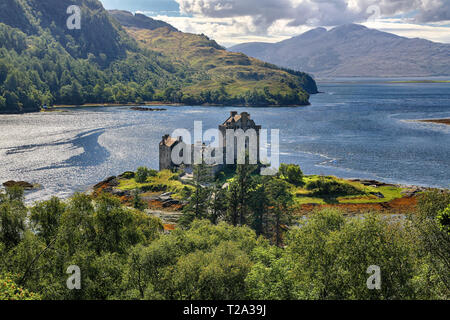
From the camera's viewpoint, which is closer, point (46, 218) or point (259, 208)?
point (46, 218)

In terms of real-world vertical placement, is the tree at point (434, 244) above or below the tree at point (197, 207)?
above

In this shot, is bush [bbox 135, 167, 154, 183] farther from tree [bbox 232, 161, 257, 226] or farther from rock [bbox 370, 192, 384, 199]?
rock [bbox 370, 192, 384, 199]

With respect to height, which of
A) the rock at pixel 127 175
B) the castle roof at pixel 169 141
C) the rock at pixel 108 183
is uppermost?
the castle roof at pixel 169 141

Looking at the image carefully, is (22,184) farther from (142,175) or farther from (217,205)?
(217,205)

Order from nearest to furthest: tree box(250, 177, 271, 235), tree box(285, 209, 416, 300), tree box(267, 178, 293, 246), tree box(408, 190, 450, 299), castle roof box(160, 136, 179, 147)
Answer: tree box(285, 209, 416, 300) < tree box(408, 190, 450, 299) < tree box(267, 178, 293, 246) < tree box(250, 177, 271, 235) < castle roof box(160, 136, 179, 147)

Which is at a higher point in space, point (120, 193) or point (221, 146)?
point (221, 146)

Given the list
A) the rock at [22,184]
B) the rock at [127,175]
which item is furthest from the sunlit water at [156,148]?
the rock at [127,175]

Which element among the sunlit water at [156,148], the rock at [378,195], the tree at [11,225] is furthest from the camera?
the sunlit water at [156,148]

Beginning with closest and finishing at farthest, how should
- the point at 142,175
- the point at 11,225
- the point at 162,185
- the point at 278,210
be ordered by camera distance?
1. the point at 11,225
2. the point at 278,210
3. the point at 162,185
4. the point at 142,175

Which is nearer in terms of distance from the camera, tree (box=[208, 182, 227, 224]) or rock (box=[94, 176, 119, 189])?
tree (box=[208, 182, 227, 224])

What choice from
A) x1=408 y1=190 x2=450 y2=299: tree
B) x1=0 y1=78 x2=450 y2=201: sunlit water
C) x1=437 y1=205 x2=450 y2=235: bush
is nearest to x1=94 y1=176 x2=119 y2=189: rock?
x1=0 y1=78 x2=450 y2=201: sunlit water

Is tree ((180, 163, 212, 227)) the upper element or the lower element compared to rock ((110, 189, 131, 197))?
upper

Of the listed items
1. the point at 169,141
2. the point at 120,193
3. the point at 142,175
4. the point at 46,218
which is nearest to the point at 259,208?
the point at 46,218

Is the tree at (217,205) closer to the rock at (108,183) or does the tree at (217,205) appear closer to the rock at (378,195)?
the rock at (108,183)
